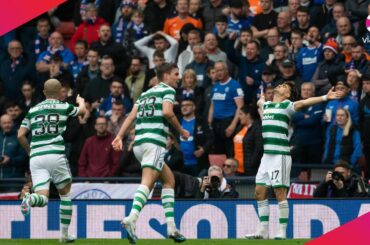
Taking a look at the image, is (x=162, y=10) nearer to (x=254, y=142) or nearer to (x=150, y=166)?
(x=254, y=142)

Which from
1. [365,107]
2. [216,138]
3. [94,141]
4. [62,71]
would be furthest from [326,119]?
[62,71]

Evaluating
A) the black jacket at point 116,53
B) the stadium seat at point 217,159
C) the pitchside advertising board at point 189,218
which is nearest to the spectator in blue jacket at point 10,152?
the black jacket at point 116,53

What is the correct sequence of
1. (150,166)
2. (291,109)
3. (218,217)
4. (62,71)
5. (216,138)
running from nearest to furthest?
(150,166) → (291,109) → (218,217) → (216,138) → (62,71)

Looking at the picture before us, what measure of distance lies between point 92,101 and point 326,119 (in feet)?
16.0

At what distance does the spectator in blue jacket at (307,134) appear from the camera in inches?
799

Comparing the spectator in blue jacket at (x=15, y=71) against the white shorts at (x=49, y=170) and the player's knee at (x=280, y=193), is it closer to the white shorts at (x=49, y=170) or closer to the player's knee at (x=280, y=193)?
the white shorts at (x=49, y=170)

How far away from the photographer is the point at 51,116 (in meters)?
15.2

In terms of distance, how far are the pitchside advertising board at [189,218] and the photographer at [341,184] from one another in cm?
37

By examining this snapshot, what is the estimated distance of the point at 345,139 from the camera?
1950cm

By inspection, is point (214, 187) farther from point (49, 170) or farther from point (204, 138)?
point (49, 170)

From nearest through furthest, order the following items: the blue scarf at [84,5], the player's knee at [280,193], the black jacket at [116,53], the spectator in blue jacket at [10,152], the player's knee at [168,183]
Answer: the player's knee at [168,183], the player's knee at [280,193], the spectator in blue jacket at [10,152], the black jacket at [116,53], the blue scarf at [84,5]

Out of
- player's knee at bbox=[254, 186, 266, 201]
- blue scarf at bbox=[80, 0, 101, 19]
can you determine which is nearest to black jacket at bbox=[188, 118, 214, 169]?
player's knee at bbox=[254, 186, 266, 201]

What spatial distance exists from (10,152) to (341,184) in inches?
269

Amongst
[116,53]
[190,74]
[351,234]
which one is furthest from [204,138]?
[351,234]
